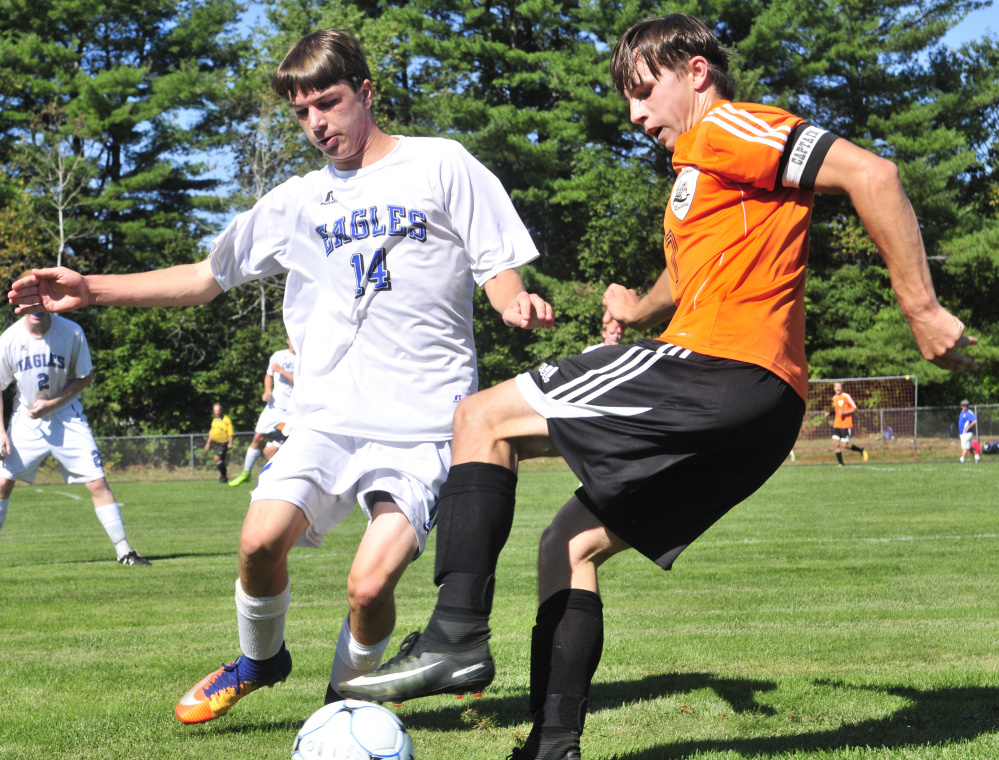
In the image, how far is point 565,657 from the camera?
10.1ft

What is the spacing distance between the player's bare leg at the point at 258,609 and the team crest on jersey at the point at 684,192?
5.15ft

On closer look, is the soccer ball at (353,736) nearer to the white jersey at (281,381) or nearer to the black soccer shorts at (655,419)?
the black soccer shorts at (655,419)

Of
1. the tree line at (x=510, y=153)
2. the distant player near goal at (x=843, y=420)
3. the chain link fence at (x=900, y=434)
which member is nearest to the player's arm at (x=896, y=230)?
the distant player near goal at (x=843, y=420)

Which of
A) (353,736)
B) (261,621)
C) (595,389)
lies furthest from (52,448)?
(595,389)

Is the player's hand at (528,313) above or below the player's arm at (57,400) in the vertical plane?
above

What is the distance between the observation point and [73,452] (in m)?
9.11

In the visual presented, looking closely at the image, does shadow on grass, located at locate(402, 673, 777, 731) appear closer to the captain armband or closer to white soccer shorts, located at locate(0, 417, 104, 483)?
the captain armband

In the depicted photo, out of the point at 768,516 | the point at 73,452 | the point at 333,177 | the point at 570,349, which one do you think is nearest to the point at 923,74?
the point at 570,349

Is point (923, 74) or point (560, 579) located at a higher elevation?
point (923, 74)

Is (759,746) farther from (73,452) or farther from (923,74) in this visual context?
(923,74)

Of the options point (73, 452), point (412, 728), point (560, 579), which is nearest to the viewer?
point (560, 579)

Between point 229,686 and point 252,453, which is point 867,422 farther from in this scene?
point 229,686

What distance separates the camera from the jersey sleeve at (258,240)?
390 centimetres

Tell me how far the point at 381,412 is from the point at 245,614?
92cm
